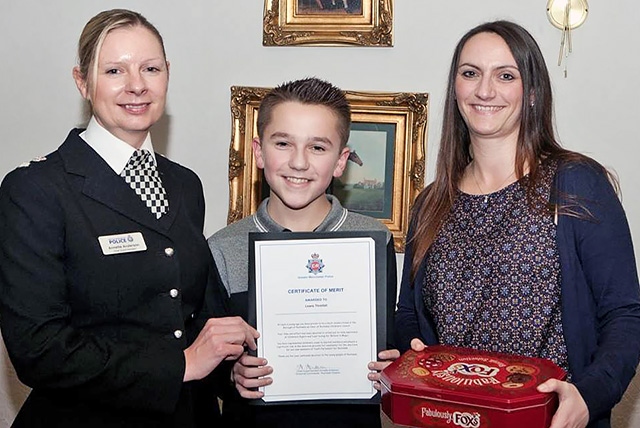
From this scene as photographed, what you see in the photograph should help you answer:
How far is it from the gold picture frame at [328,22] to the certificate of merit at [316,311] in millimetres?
1062

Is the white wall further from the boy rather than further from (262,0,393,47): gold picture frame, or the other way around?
the boy

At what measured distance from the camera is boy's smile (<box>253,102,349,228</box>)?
1.98 m

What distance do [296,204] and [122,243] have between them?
0.44 m

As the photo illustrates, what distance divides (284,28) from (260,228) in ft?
3.23

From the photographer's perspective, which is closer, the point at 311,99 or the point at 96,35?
the point at 96,35

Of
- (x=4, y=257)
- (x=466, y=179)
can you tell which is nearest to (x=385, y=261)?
(x=466, y=179)

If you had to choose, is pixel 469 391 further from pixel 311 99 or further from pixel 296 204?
pixel 311 99

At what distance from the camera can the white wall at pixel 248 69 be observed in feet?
8.72

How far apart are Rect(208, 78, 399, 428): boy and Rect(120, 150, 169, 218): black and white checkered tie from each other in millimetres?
234

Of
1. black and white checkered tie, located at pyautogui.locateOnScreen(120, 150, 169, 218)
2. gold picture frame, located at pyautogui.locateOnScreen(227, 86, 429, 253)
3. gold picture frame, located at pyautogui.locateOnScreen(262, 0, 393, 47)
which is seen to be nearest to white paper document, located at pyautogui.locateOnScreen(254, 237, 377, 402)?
black and white checkered tie, located at pyautogui.locateOnScreen(120, 150, 169, 218)

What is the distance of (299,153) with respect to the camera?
1.97 metres

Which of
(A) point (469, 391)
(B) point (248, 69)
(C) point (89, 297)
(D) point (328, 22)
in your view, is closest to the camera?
(A) point (469, 391)

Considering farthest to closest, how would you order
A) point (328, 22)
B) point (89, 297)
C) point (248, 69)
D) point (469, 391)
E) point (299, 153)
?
point (248, 69)
point (328, 22)
point (299, 153)
point (89, 297)
point (469, 391)

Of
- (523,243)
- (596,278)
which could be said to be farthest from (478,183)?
(596,278)
